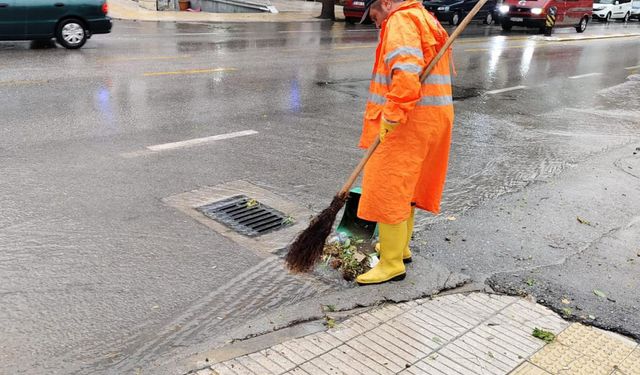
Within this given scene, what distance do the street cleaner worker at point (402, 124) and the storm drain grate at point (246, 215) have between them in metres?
1.04

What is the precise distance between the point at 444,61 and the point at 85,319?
2467 millimetres

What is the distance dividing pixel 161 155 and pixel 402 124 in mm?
3268

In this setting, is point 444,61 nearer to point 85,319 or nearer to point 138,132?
point 85,319

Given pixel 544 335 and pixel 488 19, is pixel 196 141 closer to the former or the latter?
pixel 544 335

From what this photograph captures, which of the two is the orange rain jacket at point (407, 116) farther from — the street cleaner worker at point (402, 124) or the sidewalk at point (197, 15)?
the sidewalk at point (197, 15)

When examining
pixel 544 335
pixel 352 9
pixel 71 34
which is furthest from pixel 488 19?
pixel 544 335

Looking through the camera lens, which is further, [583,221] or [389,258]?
[583,221]

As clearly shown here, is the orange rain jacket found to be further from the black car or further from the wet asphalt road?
the black car

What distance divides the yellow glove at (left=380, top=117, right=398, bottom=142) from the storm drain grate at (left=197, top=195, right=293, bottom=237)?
1.46 meters

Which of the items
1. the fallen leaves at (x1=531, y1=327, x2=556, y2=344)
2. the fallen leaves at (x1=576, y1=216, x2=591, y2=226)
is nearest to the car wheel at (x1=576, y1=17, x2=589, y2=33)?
the fallen leaves at (x1=576, y1=216, x2=591, y2=226)

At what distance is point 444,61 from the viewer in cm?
350

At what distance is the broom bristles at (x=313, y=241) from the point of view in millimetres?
3781

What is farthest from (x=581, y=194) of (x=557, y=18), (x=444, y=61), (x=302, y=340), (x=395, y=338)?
(x=557, y=18)

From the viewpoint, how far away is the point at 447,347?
318cm
